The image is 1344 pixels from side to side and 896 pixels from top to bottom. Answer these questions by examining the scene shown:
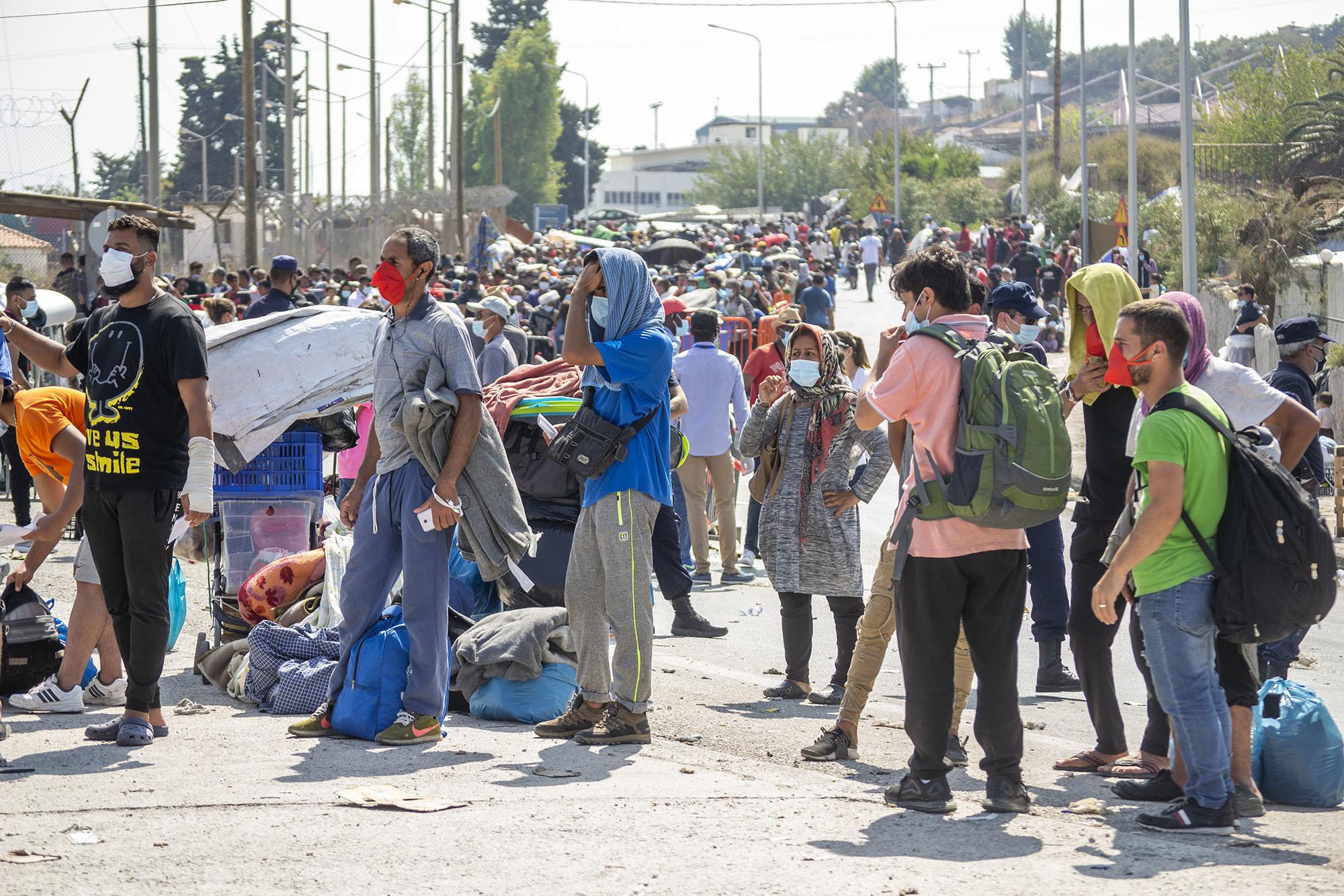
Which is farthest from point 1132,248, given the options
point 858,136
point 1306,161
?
point 858,136

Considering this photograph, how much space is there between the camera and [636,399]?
619 cm

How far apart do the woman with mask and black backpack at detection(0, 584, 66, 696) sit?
3291 mm

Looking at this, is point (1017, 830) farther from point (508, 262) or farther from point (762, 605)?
point (508, 262)

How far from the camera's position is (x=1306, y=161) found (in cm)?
3609

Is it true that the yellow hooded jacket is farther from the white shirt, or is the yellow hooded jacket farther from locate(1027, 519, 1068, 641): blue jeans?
the white shirt

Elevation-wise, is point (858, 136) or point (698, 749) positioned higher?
point (858, 136)

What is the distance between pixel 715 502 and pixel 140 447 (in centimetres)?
617

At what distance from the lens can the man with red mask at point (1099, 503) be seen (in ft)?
19.6

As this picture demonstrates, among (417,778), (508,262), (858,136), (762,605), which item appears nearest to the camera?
(417,778)

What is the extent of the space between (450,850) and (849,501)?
2940 mm

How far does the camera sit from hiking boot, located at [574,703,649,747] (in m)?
6.20

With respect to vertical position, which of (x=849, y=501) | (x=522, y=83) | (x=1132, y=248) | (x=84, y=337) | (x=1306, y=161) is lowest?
(x=849, y=501)

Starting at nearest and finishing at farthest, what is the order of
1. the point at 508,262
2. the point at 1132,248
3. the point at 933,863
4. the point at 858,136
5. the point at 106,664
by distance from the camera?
the point at 933,863 < the point at 106,664 < the point at 1132,248 < the point at 508,262 < the point at 858,136

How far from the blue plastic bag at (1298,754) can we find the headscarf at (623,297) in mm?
2756
